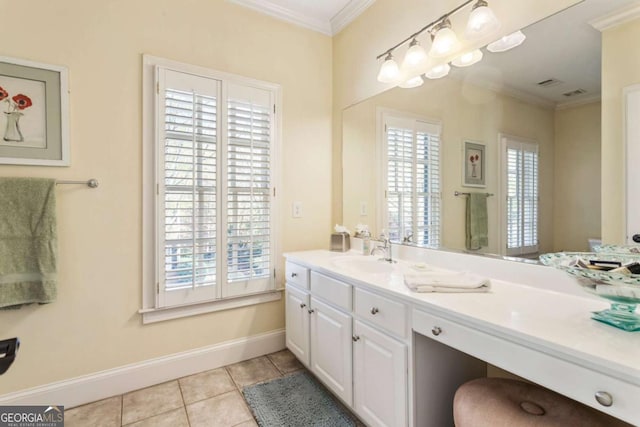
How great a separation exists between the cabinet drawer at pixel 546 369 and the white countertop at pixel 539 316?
0.07 feet

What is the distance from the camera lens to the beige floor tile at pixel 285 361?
2.20m

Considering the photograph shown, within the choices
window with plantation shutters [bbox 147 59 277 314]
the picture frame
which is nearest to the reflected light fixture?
the picture frame

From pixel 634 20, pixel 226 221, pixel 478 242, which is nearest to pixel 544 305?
pixel 478 242

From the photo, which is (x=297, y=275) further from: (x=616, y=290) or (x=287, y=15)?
(x=287, y=15)

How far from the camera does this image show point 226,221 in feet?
7.11

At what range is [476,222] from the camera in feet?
5.40

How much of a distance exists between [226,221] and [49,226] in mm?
955

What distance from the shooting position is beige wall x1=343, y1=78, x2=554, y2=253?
139cm

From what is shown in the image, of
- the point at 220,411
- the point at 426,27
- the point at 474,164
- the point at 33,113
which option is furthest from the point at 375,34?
the point at 220,411

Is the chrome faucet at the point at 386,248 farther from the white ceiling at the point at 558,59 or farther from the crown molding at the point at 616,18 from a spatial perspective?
the crown molding at the point at 616,18

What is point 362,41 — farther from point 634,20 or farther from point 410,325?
point 410,325

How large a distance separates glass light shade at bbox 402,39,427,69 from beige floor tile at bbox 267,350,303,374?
7.24ft

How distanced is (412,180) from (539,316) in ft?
3.78

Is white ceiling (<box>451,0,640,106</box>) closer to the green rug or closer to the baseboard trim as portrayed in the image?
the green rug
